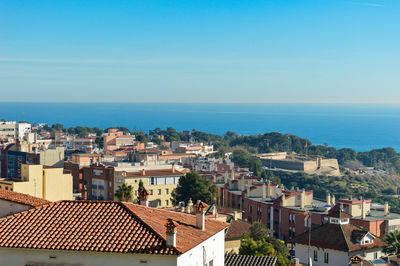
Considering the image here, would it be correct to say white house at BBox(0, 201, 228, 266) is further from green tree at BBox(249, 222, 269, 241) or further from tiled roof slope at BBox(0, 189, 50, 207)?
green tree at BBox(249, 222, 269, 241)

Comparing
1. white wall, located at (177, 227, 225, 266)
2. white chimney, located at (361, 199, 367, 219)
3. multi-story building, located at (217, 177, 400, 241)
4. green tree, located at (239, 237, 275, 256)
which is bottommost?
multi-story building, located at (217, 177, 400, 241)

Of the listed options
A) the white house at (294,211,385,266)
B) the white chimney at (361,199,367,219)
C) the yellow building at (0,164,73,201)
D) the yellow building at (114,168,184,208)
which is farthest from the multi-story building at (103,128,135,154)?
the white house at (294,211,385,266)

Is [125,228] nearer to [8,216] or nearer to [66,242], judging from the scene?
[66,242]

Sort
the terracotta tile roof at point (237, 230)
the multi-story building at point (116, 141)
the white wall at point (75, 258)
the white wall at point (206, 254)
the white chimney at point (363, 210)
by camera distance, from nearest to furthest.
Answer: the white wall at point (75, 258) < the white wall at point (206, 254) < the terracotta tile roof at point (237, 230) < the white chimney at point (363, 210) < the multi-story building at point (116, 141)

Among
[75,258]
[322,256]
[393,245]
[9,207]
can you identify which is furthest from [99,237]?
[322,256]

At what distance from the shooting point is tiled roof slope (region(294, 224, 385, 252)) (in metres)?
34.4

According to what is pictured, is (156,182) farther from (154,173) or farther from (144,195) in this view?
(144,195)

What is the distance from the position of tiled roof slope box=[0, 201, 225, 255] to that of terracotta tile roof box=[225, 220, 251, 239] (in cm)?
2110

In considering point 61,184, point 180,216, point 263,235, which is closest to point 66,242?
point 180,216

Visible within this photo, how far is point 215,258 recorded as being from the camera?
15.2m

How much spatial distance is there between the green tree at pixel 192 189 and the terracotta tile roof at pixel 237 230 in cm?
1620

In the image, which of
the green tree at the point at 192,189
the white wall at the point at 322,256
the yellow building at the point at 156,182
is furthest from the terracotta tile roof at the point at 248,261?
the yellow building at the point at 156,182

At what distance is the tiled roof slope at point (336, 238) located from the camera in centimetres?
3441

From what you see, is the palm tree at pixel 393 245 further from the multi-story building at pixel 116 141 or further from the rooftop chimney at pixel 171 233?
the multi-story building at pixel 116 141
